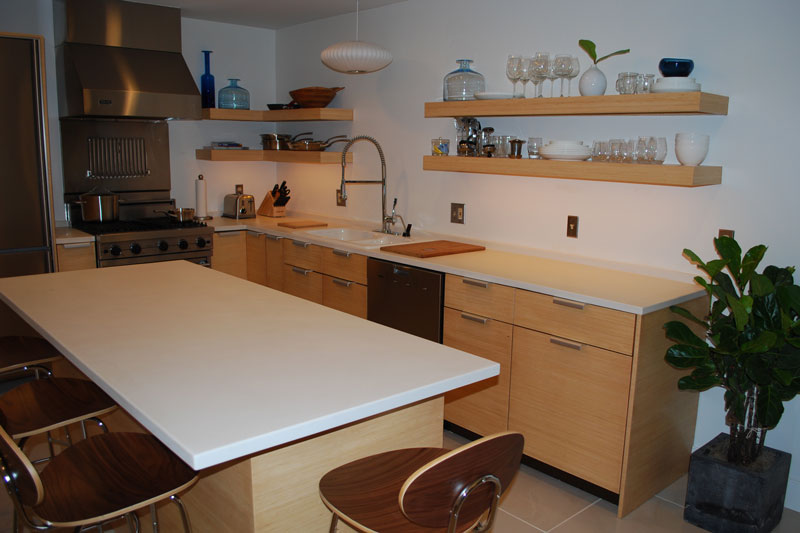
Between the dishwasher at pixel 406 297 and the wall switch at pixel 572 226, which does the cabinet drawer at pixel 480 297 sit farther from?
the wall switch at pixel 572 226

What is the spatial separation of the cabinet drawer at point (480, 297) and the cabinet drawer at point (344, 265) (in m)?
0.67

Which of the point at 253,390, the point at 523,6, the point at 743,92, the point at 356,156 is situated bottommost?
the point at 253,390

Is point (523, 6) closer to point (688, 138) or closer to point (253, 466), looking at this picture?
point (688, 138)

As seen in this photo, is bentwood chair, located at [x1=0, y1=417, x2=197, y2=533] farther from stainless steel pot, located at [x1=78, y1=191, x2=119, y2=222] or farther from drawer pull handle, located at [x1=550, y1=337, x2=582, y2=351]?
stainless steel pot, located at [x1=78, y1=191, x2=119, y2=222]

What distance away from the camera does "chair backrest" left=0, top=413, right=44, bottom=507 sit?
4.75 feet

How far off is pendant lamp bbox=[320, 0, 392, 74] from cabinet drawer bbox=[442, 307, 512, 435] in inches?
62.6

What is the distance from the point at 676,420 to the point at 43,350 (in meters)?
2.76

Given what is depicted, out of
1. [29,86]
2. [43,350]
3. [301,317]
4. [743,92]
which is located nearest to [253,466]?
[301,317]

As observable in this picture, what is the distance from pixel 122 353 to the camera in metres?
1.93

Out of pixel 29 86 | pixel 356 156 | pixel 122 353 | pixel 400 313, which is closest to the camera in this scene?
pixel 122 353

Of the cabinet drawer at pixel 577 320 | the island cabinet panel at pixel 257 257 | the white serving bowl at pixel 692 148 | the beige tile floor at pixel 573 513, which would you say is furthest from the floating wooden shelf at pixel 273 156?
the beige tile floor at pixel 573 513

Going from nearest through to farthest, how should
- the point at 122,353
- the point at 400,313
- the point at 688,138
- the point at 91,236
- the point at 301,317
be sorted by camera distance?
the point at 122,353, the point at 301,317, the point at 688,138, the point at 400,313, the point at 91,236

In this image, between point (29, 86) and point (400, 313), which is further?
point (29, 86)

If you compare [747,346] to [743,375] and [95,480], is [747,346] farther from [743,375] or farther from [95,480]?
[95,480]
